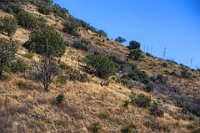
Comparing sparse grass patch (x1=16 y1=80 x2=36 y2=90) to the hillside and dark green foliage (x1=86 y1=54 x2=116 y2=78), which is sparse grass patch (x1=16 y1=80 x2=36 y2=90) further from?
dark green foliage (x1=86 y1=54 x2=116 y2=78)

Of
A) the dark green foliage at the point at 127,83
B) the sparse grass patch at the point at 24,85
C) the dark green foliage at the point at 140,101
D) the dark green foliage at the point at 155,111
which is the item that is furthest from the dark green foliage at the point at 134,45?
the sparse grass patch at the point at 24,85

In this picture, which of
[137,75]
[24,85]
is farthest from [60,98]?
[137,75]

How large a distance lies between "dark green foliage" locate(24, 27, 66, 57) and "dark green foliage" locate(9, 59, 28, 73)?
10.4m

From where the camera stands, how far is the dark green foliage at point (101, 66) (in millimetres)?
58312

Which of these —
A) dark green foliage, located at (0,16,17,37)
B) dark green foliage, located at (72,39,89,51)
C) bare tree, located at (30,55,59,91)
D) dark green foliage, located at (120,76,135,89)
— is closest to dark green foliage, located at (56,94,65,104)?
bare tree, located at (30,55,59,91)

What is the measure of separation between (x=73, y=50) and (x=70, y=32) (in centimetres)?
1459

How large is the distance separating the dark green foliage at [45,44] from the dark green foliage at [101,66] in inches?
177

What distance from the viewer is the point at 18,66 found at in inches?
1778

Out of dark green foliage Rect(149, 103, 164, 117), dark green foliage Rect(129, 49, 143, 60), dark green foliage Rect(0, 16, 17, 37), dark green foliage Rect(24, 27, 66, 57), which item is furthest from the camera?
dark green foliage Rect(129, 49, 143, 60)

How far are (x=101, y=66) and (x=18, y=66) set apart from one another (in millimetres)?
16590

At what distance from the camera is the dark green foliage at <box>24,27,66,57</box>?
188ft

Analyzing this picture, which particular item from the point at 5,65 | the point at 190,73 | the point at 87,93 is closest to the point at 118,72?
the point at 190,73

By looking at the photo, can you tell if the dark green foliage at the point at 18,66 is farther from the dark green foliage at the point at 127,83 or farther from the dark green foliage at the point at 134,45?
the dark green foliage at the point at 134,45

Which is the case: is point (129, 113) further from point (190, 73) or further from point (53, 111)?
point (190, 73)
